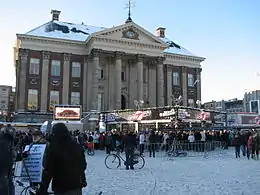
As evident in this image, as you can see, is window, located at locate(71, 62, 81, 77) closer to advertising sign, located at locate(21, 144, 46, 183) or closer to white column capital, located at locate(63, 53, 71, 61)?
white column capital, located at locate(63, 53, 71, 61)

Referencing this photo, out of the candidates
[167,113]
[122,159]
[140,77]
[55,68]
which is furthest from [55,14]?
[122,159]

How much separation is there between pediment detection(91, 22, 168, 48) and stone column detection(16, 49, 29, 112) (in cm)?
1052

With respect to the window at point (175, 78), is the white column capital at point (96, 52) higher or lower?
higher

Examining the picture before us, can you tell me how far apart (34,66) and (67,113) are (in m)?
13.1

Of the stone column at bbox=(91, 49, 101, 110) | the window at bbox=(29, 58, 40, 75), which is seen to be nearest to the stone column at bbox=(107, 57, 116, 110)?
the stone column at bbox=(91, 49, 101, 110)

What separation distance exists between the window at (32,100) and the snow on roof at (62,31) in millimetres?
7867

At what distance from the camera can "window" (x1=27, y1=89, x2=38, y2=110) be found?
4547 cm

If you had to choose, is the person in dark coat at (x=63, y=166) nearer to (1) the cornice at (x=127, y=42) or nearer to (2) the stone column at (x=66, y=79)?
(1) the cornice at (x=127, y=42)

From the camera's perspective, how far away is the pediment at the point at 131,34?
46.4 meters

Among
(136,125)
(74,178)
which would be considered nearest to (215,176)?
(74,178)

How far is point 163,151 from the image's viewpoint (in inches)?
992

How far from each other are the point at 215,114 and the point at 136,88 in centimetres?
1580

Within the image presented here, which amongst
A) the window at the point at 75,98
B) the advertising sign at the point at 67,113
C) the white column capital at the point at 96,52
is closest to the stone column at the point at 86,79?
the window at the point at 75,98

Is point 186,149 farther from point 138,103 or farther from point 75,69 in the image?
point 75,69
